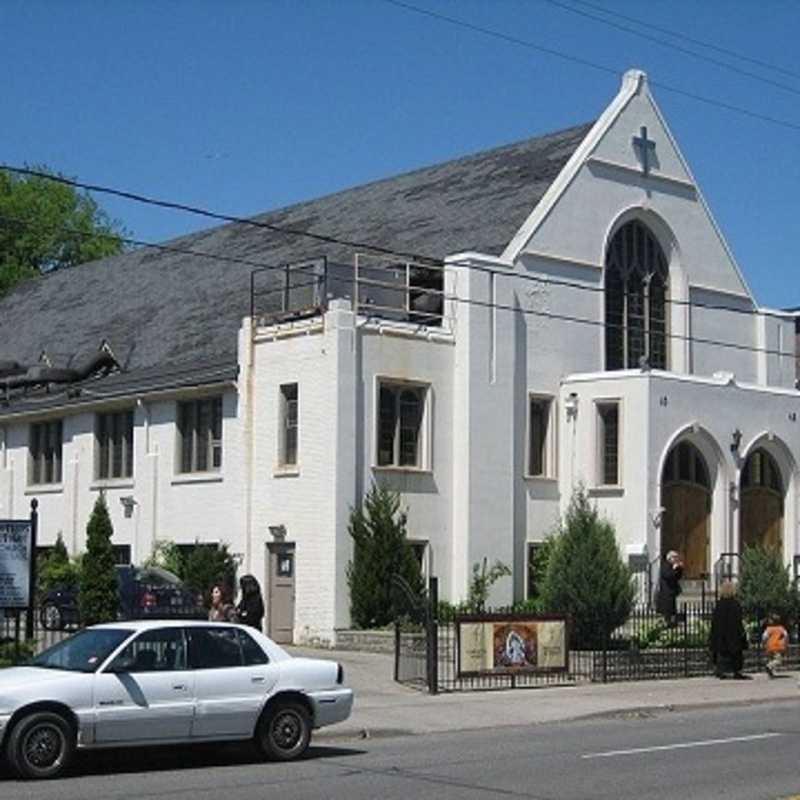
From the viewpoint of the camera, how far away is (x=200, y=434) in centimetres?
3822

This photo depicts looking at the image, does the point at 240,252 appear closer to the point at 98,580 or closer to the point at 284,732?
the point at 98,580

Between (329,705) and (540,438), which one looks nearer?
(329,705)

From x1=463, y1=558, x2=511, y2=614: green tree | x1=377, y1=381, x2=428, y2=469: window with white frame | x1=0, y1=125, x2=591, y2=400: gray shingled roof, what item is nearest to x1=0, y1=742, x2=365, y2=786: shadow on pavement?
x1=377, y1=381, x2=428, y2=469: window with white frame

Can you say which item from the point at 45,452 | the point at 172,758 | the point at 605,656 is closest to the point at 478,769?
the point at 172,758

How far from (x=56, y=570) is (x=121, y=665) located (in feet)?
75.1

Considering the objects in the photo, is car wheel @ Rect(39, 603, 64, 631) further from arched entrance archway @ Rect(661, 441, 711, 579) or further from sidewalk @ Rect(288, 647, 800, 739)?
arched entrance archway @ Rect(661, 441, 711, 579)

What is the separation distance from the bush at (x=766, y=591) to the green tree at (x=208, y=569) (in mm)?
10736

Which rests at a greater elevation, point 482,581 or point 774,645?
point 482,581

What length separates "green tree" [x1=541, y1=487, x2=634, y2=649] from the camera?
28531 mm

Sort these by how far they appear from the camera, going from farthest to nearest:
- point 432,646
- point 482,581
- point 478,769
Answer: point 482,581
point 432,646
point 478,769

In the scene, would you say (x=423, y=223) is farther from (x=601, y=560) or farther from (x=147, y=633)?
(x=147, y=633)

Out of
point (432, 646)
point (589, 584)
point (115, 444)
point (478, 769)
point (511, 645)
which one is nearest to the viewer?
point (478, 769)

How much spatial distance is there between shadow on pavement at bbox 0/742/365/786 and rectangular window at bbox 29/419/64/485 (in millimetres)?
25208

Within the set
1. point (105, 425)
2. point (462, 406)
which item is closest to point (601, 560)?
point (462, 406)
